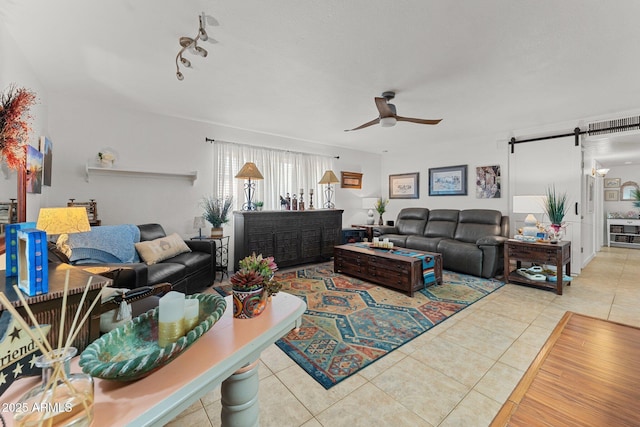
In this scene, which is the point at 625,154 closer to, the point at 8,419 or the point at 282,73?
the point at 282,73

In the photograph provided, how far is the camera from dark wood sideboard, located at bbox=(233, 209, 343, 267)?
13.9 ft

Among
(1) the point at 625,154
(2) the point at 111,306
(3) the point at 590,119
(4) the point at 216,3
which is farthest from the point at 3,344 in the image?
(1) the point at 625,154

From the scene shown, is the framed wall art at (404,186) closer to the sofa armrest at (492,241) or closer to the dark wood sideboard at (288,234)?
the dark wood sideboard at (288,234)

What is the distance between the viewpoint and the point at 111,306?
1.20m

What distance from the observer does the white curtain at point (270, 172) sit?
4.46 m

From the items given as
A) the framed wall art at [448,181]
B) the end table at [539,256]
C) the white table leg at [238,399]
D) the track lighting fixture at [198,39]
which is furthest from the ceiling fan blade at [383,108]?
the framed wall art at [448,181]

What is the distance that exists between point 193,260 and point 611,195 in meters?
10.6

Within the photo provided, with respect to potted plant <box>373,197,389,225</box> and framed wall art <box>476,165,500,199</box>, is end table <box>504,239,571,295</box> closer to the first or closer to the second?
framed wall art <box>476,165,500,199</box>

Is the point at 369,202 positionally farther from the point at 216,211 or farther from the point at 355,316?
the point at 355,316

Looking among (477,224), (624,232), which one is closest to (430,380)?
(477,224)

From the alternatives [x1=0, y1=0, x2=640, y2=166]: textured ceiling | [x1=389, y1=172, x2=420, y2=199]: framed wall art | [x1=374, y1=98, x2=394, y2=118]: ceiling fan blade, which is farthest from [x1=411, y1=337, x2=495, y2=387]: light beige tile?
[x1=389, y1=172, x2=420, y2=199]: framed wall art

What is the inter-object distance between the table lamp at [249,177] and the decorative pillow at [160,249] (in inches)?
49.9

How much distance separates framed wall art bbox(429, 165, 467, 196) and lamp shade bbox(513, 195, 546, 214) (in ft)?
5.14

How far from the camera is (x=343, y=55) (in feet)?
7.70
